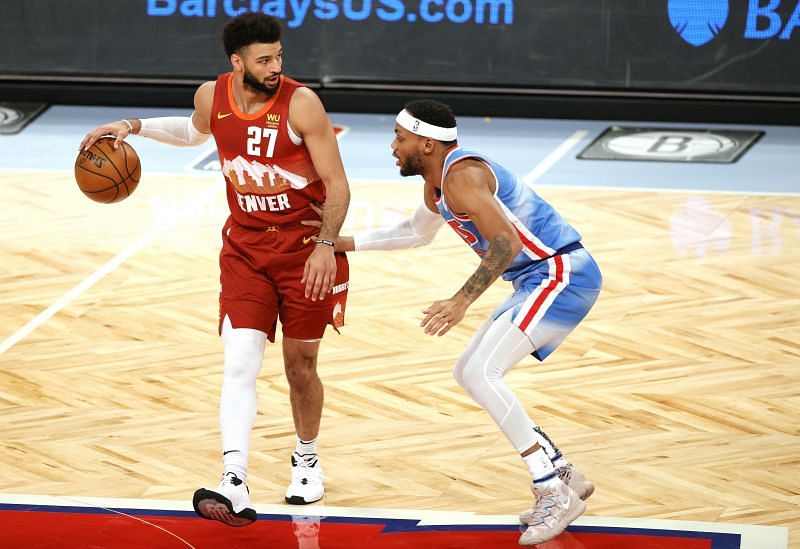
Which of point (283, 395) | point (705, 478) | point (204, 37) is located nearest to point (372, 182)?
point (204, 37)

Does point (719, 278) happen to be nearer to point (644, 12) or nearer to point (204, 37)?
point (644, 12)

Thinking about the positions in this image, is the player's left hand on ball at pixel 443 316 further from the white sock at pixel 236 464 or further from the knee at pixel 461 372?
the white sock at pixel 236 464

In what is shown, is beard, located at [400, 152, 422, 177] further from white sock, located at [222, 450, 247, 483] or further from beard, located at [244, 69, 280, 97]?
white sock, located at [222, 450, 247, 483]

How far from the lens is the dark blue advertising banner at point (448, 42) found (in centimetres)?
1216

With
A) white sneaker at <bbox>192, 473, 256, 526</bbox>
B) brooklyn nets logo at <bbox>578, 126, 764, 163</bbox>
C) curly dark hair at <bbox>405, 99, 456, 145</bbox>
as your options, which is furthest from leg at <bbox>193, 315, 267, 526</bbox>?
brooklyn nets logo at <bbox>578, 126, 764, 163</bbox>

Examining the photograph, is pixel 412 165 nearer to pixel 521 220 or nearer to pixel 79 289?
pixel 521 220

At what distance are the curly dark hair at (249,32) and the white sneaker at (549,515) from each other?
2.04 meters

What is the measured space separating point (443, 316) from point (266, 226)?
0.99 metres

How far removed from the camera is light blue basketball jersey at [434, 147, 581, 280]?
558 cm

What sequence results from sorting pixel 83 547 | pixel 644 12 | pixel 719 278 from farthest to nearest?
Result: pixel 644 12
pixel 719 278
pixel 83 547

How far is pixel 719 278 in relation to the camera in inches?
349

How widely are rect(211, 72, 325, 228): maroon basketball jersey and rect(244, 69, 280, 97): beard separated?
5 cm

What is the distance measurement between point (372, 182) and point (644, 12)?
2.94m

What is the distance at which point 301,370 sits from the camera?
598cm
